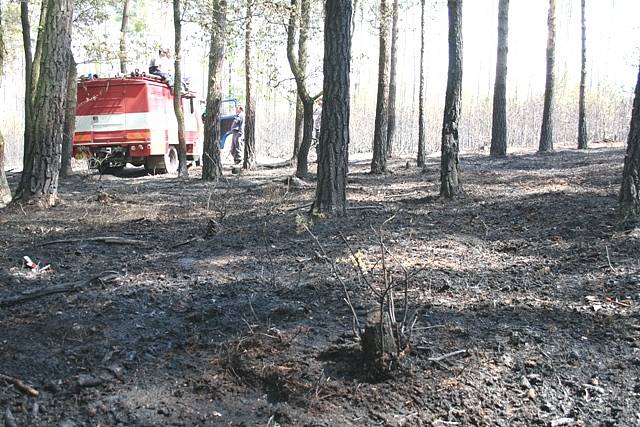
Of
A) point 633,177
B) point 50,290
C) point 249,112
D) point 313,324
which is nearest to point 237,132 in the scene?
point 249,112

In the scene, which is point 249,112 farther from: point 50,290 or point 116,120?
point 50,290

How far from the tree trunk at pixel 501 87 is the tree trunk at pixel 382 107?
144 inches

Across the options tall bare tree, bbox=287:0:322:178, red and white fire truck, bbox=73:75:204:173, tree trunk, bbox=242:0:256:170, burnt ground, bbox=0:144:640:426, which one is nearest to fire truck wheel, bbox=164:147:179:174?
red and white fire truck, bbox=73:75:204:173

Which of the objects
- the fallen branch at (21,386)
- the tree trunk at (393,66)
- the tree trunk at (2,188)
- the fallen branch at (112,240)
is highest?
the tree trunk at (393,66)

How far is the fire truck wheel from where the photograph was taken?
653 inches

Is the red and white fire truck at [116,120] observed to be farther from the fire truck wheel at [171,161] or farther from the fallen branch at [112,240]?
the fallen branch at [112,240]

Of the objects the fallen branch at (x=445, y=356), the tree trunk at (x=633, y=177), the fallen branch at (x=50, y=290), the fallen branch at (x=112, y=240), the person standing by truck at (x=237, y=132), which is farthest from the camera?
the person standing by truck at (x=237, y=132)

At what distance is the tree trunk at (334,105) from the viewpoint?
7105mm

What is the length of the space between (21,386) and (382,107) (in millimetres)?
11119

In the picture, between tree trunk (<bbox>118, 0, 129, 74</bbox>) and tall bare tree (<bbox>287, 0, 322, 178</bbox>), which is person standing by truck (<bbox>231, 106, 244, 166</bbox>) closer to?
tree trunk (<bbox>118, 0, 129, 74</bbox>)

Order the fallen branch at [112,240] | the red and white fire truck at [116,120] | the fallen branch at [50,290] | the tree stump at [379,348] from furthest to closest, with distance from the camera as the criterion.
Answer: the red and white fire truck at [116,120], the fallen branch at [112,240], the fallen branch at [50,290], the tree stump at [379,348]

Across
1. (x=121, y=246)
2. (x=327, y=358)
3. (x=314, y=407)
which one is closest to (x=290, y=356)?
(x=327, y=358)

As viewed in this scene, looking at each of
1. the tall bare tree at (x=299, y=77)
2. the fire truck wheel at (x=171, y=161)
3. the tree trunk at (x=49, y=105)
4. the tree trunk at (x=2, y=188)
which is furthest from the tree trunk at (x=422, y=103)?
the tree trunk at (x=2, y=188)

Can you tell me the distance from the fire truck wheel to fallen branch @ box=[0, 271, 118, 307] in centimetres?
1241
